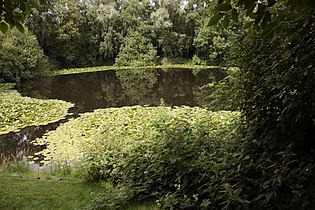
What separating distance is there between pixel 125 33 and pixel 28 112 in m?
21.5

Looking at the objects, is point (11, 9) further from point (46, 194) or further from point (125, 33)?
point (125, 33)

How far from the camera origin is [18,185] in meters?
4.05

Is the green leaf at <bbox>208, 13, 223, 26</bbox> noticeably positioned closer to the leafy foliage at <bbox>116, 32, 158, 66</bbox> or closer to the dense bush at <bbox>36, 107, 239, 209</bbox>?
the dense bush at <bbox>36, 107, 239, 209</bbox>

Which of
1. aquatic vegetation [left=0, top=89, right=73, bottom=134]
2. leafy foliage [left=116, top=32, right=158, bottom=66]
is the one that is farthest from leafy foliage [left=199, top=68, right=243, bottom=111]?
leafy foliage [left=116, top=32, right=158, bottom=66]

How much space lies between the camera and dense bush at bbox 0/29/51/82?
1712cm

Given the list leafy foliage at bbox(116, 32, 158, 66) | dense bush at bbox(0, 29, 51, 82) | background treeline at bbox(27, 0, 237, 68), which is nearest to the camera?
dense bush at bbox(0, 29, 51, 82)

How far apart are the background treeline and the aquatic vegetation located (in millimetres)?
15575

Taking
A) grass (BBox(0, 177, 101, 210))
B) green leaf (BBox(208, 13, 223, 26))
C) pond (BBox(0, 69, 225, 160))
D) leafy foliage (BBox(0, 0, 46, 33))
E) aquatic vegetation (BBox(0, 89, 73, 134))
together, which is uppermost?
leafy foliage (BBox(0, 0, 46, 33))

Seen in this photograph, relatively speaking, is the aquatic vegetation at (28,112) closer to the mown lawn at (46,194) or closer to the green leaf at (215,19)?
the mown lawn at (46,194)

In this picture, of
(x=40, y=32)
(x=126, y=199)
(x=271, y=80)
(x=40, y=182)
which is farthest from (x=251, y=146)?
(x=40, y=32)

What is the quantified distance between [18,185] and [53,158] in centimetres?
212

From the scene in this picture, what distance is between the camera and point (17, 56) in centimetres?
1791

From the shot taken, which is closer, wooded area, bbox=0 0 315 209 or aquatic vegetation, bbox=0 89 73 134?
wooded area, bbox=0 0 315 209

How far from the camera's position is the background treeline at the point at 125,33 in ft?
86.8
